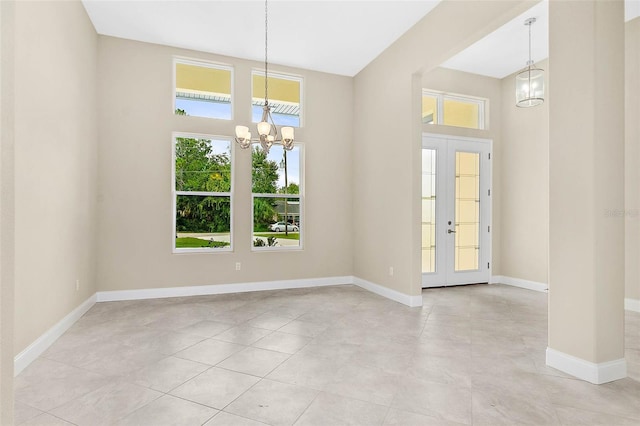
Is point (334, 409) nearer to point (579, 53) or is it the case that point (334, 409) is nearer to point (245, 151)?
point (579, 53)

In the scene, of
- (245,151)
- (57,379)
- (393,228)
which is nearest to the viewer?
(57,379)

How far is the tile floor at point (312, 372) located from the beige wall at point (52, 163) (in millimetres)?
476

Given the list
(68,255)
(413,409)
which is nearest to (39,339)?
(68,255)

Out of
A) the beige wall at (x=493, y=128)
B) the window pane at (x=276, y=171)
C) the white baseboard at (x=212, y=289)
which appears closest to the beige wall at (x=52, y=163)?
the white baseboard at (x=212, y=289)

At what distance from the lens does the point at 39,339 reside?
9.77ft

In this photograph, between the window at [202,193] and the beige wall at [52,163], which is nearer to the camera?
the beige wall at [52,163]

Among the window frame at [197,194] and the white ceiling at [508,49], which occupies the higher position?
the white ceiling at [508,49]

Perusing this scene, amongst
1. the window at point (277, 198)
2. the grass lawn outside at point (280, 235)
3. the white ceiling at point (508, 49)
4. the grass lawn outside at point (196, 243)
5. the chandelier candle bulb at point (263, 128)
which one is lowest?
the grass lawn outside at point (196, 243)

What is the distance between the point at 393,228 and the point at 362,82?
2594 millimetres

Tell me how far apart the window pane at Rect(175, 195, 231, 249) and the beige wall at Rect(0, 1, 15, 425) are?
4.09 m

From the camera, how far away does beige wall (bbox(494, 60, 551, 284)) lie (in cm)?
554

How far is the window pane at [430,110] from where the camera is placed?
586 cm

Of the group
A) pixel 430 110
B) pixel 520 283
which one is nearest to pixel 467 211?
pixel 520 283

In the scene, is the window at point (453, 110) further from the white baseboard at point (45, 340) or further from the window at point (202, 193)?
the white baseboard at point (45, 340)
